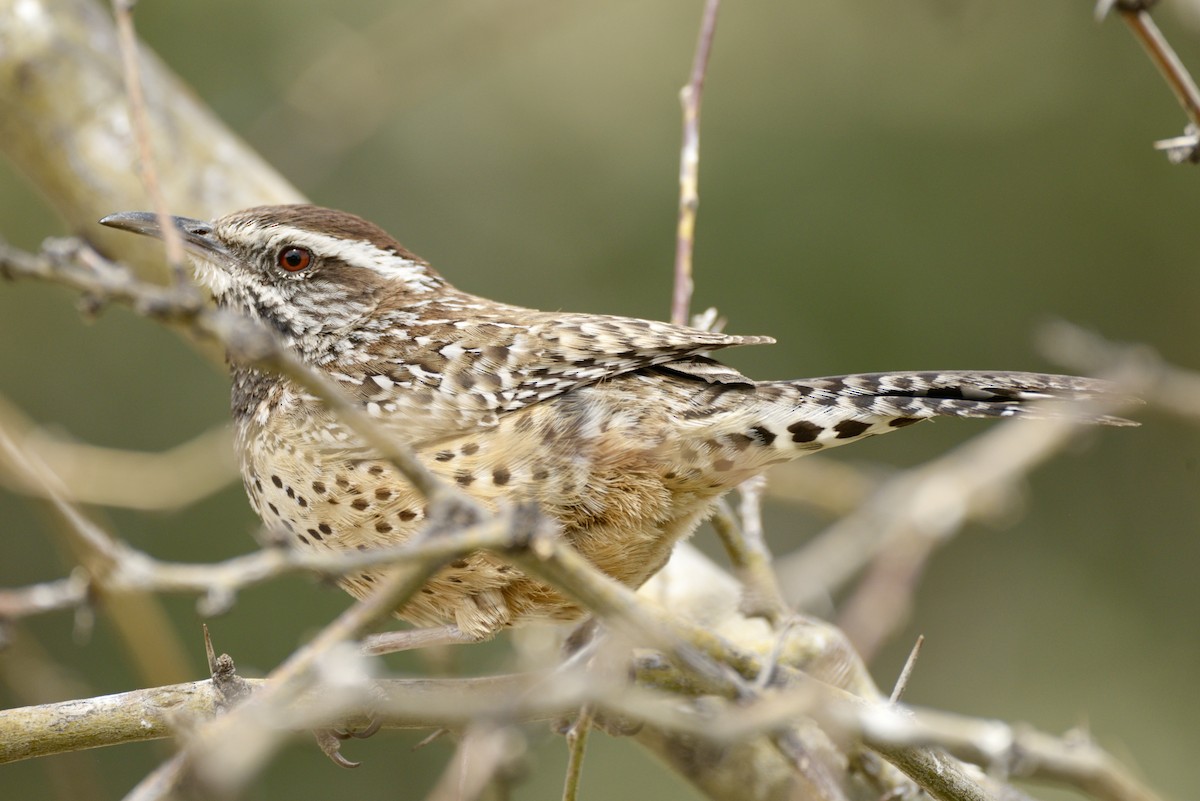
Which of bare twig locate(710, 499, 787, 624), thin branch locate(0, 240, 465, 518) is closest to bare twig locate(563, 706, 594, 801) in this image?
bare twig locate(710, 499, 787, 624)

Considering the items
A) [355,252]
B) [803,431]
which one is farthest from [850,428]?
[355,252]

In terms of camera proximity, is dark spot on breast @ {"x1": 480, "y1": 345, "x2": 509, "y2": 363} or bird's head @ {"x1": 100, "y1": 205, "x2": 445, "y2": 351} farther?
bird's head @ {"x1": 100, "y1": 205, "x2": 445, "y2": 351}

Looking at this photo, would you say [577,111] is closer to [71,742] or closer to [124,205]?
[124,205]

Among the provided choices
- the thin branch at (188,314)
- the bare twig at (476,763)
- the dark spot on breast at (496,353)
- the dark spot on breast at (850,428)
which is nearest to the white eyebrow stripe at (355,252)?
the dark spot on breast at (496,353)

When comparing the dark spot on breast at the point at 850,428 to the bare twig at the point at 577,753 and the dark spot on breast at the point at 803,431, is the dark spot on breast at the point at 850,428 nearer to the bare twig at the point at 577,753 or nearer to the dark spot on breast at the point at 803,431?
the dark spot on breast at the point at 803,431

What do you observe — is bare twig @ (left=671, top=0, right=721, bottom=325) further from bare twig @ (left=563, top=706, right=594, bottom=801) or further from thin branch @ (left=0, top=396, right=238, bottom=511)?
thin branch @ (left=0, top=396, right=238, bottom=511)

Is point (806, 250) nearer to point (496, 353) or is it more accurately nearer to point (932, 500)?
point (932, 500)

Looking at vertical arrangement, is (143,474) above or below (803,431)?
below
